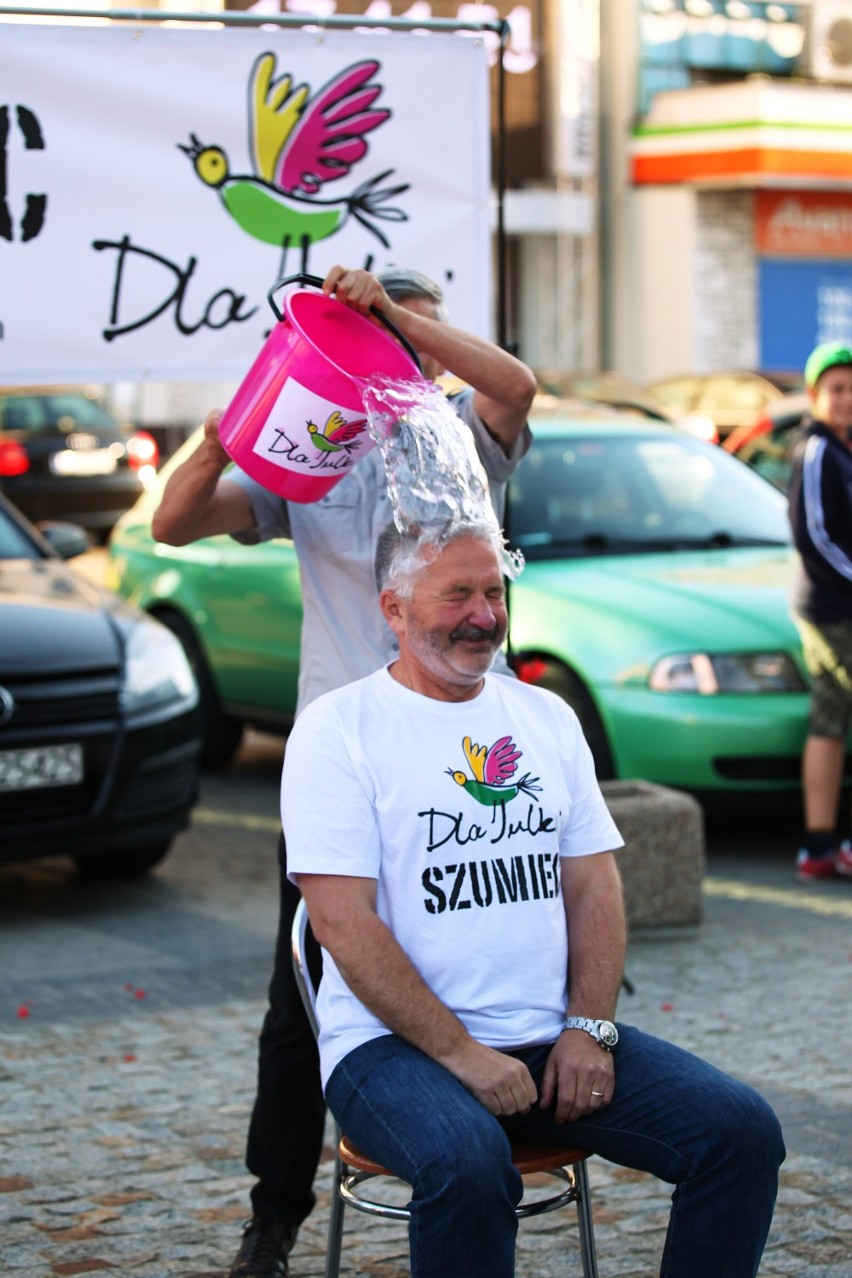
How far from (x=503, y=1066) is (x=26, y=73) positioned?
115 inches

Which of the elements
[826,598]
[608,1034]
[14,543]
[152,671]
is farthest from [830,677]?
[608,1034]

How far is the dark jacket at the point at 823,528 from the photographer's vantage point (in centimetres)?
759

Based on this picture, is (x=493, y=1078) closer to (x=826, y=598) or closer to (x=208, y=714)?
(x=826, y=598)

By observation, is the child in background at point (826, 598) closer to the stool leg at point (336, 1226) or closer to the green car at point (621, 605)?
the green car at point (621, 605)

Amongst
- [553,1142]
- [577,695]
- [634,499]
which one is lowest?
[577,695]

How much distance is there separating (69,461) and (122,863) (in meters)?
12.7

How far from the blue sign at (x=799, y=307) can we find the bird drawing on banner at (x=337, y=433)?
78.6ft

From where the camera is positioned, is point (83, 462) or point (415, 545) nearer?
point (415, 545)

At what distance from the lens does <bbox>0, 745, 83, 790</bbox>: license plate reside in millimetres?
6879

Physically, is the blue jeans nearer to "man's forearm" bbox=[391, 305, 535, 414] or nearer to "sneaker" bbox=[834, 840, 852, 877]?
"man's forearm" bbox=[391, 305, 535, 414]

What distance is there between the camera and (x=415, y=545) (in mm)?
3596

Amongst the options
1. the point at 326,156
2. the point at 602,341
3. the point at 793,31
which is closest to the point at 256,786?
the point at 326,156

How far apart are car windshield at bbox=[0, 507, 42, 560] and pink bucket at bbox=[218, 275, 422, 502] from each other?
14.6 feet

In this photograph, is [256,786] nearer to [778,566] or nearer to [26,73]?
[778,566]
